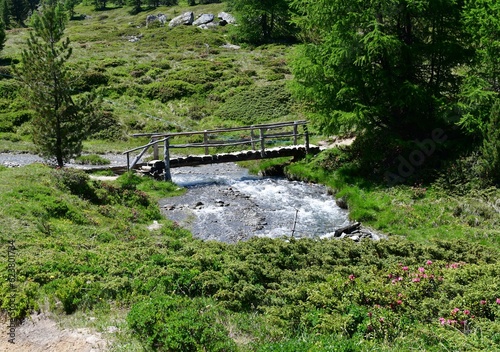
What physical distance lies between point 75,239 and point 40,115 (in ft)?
29.5

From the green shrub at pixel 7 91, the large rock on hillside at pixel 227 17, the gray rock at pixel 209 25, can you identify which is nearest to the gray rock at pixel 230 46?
the gray rock at pixel 209 25

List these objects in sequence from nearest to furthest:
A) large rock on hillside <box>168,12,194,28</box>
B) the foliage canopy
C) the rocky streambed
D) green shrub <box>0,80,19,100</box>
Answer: the rocky streambed, the foliage canopy, green shrub <box>0,80,19,100</box>, large rock on hillside <box>168,12,194,28</box>

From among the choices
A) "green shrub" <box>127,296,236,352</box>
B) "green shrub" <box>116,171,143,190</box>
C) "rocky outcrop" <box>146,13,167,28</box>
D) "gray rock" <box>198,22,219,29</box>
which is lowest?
"green shrub" <box>116,171,143,190</box>

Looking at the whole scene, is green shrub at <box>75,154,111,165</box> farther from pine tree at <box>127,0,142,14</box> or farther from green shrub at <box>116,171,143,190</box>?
pine tree at <box>127,0,142,14</box>

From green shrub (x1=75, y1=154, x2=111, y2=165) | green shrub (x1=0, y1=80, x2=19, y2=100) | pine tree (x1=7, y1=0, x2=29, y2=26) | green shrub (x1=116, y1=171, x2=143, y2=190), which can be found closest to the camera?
green shrub (x1=116, y1=171, x2=143, y2=190)

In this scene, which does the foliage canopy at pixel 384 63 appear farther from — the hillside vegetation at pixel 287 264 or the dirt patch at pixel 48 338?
the dirt patch at pixel 48 338

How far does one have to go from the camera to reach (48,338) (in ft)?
26.2

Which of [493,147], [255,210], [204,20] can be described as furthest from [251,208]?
[204,20]

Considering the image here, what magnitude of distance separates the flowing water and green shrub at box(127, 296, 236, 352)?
8.23 metres

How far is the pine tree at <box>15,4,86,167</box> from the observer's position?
765 inches

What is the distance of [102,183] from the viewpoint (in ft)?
64.6

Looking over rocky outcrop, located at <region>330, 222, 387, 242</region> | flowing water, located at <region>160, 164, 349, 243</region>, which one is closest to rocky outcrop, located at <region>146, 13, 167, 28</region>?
flowing water, located at <region>160, 164, 349, 243</region>

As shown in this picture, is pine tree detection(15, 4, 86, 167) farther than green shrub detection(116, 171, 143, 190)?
No

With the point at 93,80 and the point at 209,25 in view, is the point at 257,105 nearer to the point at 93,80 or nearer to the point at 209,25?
the point at 93,80
